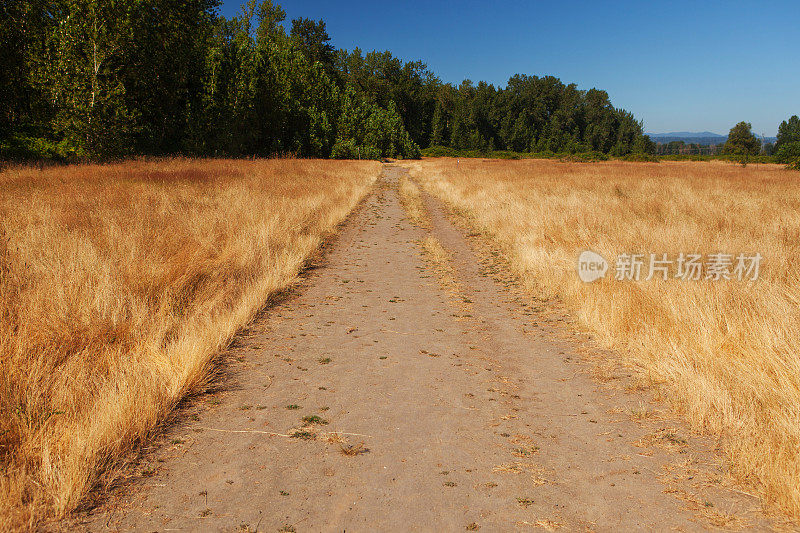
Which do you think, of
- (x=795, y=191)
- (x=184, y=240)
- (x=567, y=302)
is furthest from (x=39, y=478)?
(x=795, y=191)

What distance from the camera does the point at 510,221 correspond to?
12.2 metres

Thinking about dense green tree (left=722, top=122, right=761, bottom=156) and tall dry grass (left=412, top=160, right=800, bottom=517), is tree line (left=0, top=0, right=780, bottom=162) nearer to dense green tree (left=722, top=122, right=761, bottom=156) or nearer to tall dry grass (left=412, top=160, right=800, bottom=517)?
tall dry grass (left=412, top=160, right=800, bottom=517)

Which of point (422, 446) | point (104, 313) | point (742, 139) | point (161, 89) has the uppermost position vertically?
point (742, 139)

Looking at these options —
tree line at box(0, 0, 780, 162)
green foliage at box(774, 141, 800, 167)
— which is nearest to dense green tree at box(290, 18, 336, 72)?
tree line at box(0, 0, 780, 162)

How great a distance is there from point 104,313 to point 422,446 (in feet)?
11.3

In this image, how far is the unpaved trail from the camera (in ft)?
7.81

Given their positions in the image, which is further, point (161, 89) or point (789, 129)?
point (789, 129)

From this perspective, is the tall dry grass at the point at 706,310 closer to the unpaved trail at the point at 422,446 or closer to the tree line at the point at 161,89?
the unpaved trail at the point at 422,446

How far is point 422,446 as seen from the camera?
3.04 meters

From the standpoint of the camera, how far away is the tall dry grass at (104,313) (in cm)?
264

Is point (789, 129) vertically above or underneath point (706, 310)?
above

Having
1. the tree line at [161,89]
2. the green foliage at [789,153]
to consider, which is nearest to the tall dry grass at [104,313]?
the tree line at [161,89]

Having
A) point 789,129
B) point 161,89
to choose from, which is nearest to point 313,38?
point 161,89

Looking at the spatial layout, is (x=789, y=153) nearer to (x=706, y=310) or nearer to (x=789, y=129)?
(x=706, y=310)
